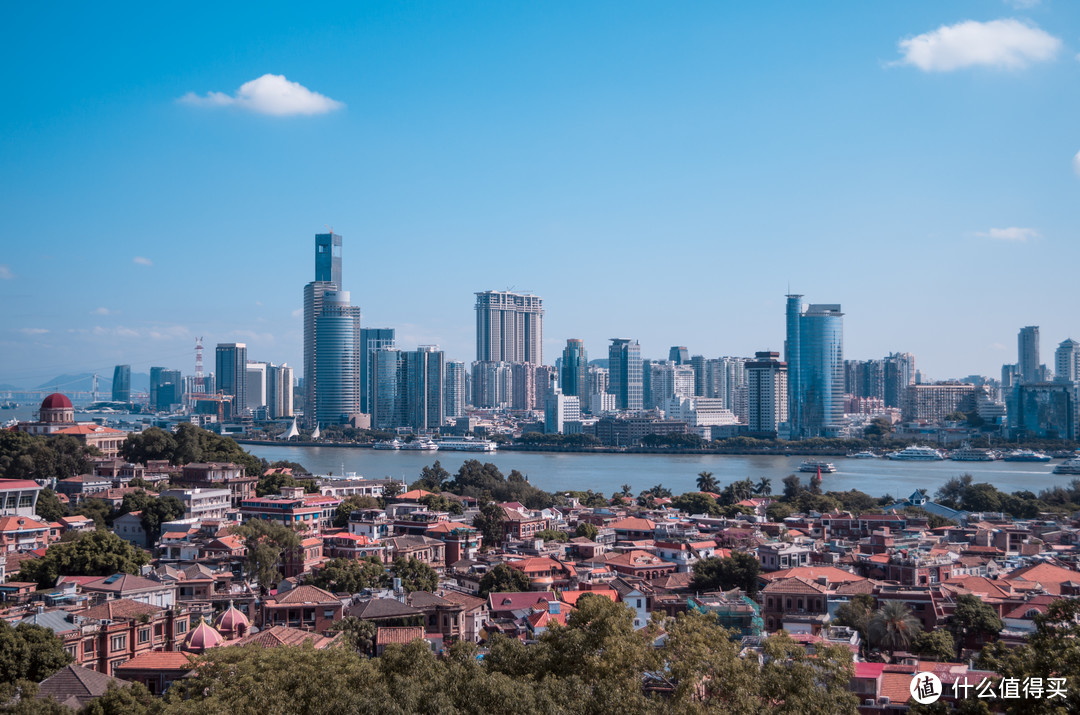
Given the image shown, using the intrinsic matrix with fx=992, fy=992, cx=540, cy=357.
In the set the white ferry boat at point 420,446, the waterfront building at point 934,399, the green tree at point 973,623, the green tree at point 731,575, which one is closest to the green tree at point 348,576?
the green tree at point 731,575

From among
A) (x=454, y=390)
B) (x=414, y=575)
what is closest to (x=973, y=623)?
(x=414, y=575)

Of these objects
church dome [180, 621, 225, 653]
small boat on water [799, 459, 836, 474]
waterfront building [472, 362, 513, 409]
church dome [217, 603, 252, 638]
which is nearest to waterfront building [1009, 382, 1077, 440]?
small boat on water [799, 459, 836, 474]

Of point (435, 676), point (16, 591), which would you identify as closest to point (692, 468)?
point (16, 591)

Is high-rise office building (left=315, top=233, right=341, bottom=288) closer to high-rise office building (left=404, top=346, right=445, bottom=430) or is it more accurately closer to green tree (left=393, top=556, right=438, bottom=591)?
high-rise office building (left=404, top=346, right=445, bottom=430)

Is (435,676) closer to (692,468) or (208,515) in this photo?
(208,515)

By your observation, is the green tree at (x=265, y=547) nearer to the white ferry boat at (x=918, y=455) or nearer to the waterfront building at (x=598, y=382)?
the white ferry boat at (x=918, y=455)

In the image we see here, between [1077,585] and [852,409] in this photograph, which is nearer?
[1077,585]
